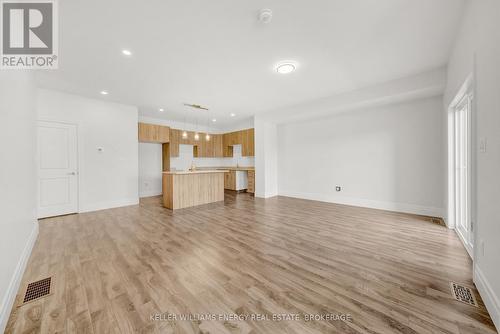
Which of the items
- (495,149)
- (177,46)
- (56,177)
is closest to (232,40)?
(177,46)

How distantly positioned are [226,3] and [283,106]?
12.6ft

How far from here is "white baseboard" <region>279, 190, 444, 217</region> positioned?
4.05 metres

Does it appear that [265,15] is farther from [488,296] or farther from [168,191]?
[168,191]

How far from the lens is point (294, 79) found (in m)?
3.75

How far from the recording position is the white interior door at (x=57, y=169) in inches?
164

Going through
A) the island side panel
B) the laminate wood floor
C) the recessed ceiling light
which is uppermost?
the recessed ceiling light

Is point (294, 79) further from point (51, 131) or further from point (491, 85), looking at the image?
point (51, 131)

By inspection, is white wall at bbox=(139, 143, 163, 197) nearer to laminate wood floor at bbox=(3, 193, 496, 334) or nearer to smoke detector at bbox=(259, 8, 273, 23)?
laminate wood floor at bbox=(3, 193, 496, 334)

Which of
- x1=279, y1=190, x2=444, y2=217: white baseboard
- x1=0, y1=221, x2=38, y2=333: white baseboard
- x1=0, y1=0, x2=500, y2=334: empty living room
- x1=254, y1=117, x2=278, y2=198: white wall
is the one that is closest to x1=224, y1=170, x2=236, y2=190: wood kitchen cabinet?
x1=254, y1=117, x2=278, y2=198: white wall

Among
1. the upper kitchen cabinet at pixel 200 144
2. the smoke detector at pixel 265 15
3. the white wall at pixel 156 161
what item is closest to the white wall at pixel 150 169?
the white wall at pixel 156 161

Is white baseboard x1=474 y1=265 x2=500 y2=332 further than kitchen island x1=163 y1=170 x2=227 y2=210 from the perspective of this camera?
No

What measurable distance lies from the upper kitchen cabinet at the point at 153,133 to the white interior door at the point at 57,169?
5.47 feet

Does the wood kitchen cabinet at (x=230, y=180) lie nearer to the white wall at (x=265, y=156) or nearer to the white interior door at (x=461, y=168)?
the white wall at (x=265, y=156)

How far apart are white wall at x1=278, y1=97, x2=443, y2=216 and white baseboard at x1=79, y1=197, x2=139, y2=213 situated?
4.89 m
